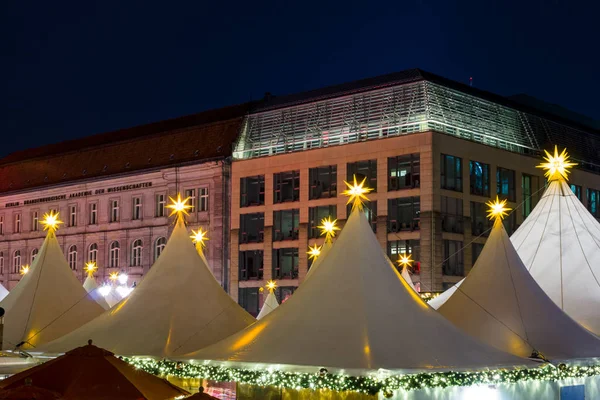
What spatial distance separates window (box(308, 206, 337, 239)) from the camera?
61656 millimetres

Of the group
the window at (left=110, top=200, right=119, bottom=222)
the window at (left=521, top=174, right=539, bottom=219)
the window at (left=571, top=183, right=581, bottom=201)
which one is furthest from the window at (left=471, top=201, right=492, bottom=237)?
the window at (left=110, top=200, right=119, bottom=222)

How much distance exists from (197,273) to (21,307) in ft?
28.7

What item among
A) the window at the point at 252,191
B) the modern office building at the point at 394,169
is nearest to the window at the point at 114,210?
the modern office building at the point at 394,169

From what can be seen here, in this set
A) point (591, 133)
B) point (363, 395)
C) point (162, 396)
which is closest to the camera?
point (162, 396)

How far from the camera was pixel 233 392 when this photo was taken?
25.7 metres

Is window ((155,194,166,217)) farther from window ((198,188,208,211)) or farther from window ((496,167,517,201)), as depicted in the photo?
window ((496,167,517,201))

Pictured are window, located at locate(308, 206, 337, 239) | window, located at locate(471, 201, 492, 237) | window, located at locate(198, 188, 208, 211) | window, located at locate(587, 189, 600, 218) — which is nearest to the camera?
window, located at locate(471, 201, 492, 237)

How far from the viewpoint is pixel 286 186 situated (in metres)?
64.0

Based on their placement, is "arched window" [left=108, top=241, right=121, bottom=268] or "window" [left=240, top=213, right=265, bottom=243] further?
"arched window" [left=108, top=241, right=121, bottom=268]

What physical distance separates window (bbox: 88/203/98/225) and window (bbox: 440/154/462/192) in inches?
1107

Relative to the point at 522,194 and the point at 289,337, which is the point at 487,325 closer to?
the point at 289,337

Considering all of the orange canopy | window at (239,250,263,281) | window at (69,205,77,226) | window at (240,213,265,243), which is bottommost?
the orange canopy

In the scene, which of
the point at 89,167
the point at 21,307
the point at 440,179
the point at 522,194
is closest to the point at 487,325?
the point at 21,307

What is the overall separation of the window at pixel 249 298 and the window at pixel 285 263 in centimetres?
211
